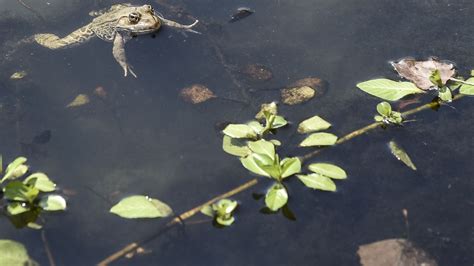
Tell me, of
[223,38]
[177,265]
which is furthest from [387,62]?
[177,265]

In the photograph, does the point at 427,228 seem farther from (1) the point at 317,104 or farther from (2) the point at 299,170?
(1) the point at 317,104

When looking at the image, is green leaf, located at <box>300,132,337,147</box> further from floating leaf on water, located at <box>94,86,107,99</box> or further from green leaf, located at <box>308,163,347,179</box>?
floating leaf on water, located at <box>94,86,107,99</box>

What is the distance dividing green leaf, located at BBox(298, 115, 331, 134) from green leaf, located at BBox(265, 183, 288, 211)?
548mm

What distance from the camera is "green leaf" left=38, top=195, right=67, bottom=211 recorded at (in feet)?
11.1

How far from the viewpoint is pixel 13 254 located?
10.5 feet

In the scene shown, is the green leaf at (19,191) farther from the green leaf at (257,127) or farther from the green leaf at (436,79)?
the green leaf at (436,79)

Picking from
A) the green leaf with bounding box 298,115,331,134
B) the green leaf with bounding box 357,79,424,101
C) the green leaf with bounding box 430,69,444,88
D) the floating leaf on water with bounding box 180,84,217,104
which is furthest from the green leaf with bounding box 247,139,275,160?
the green leaf with bounding box 430,69,444,88

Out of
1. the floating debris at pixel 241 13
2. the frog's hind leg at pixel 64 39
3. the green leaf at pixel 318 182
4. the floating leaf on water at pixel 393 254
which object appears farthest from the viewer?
the floating debris at pixel 241 13

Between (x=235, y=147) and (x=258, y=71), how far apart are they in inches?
31.2

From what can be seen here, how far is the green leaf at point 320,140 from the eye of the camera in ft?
11.9

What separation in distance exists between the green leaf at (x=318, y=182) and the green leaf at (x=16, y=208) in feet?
5.27

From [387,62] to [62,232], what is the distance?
2512 mm

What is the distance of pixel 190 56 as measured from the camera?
4.43 meters

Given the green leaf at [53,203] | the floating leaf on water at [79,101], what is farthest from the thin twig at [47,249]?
the floating leaf on water at [79,101]
